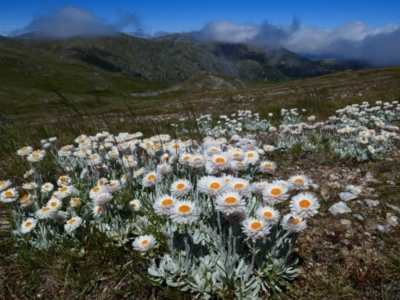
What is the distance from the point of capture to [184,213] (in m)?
2.84

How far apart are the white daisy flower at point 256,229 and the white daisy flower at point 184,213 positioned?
495 mm

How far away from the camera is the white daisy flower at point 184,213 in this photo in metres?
2.83

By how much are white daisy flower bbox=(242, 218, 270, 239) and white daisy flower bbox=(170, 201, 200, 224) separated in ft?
1.63

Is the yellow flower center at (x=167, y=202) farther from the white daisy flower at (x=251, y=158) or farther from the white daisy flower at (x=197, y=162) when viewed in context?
the white daisy flower at (x=251, y=158)

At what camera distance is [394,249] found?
3.69m

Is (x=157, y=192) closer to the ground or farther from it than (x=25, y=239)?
farther from it

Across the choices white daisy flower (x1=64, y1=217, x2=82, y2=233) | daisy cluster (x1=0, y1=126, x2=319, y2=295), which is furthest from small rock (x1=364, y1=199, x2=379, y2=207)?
white daisy flower (x1=64, y1=217, x2=82, y2=233)

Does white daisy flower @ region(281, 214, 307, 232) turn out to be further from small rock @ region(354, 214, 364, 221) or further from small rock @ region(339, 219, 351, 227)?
small rock @ region(354, 214, 364, 221)

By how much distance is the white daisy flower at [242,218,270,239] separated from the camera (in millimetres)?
2727

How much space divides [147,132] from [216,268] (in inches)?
345

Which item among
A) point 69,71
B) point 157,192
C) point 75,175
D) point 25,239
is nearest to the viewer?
point 25,239

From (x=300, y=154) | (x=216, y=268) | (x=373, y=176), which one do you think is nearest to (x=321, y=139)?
(x=300, y=154)

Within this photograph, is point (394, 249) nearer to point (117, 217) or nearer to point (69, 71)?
point (117, 217)

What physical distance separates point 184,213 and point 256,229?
70 centimetres
